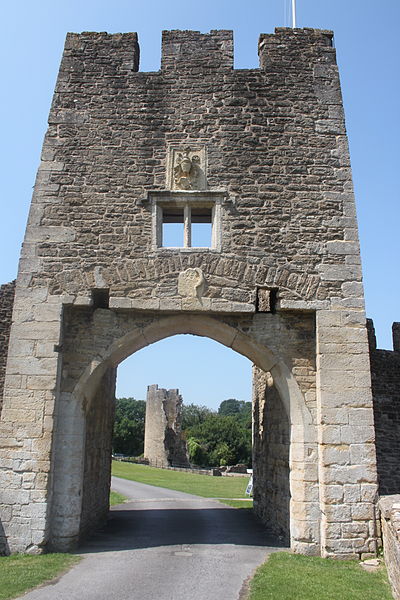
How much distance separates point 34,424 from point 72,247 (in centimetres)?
287

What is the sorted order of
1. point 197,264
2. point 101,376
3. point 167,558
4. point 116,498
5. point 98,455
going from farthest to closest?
point 116,498
point 98,455
point 101,376
point 197,264
point 167,558

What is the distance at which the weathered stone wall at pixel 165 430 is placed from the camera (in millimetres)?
31641

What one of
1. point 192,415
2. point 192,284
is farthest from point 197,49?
point 192,415

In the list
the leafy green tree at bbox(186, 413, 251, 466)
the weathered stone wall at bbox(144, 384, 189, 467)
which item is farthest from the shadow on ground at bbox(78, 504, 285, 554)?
the leafy green tree at bbox(186, 413, 251, 466)

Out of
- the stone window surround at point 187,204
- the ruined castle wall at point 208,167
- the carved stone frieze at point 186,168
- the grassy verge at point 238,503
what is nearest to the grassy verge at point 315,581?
the ruined castle wall at point 208,167

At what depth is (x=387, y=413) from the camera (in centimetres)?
1157

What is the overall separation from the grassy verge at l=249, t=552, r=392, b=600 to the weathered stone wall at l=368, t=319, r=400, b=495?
14.1 ft

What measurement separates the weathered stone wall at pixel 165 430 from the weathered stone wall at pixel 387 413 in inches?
842

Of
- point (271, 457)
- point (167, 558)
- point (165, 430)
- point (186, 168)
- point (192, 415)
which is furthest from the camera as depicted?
point (192, 415)

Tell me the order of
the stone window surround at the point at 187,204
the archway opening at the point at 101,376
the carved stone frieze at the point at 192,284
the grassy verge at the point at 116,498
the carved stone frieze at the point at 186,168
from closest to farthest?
the archway opening at the point at 101,376
the carved stone frieze at the point at 192,284
the stone window surround at the point at 187,204
the carved stone frieze at the point at 186,168
the grassy verge at the point at 116,498

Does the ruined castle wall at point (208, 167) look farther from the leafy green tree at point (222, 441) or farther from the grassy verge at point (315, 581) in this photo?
the leafy green tree at point (222, 441)

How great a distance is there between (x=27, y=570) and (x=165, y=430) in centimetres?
2544

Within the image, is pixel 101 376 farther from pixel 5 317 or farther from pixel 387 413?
pixel 387 413

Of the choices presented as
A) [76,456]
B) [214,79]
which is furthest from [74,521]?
[214,79]
